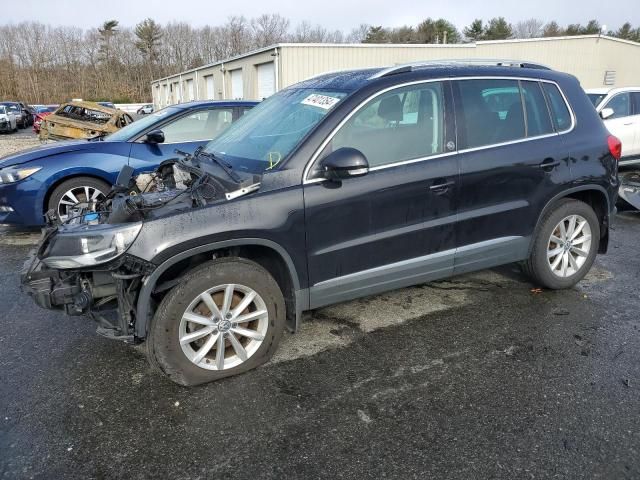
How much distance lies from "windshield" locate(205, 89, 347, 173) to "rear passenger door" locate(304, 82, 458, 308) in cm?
26

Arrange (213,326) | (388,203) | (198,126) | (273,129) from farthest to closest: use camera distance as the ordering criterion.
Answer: (198,126)
(273,129)
(388,203)
(213,326)

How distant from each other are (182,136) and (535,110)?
4279 mm

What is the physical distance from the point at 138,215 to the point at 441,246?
2.13 meters

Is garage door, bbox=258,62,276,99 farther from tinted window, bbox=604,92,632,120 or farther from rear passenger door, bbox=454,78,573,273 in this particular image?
rear passenger door, bbox=454,78,573,273

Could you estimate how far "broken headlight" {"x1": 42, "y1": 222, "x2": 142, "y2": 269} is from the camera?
271 centimetres

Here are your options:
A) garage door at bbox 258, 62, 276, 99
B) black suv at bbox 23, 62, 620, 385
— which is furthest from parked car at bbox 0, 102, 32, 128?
black suv at bbox 23, 62, 620, 385

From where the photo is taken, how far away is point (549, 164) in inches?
155

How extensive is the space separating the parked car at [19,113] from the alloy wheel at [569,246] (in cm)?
3525

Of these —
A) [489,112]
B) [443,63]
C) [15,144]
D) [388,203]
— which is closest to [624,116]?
[489,112]

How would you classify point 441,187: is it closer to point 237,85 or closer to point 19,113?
point 237,85

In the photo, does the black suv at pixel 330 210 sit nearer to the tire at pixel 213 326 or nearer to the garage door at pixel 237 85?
the tire at pixel 213 326

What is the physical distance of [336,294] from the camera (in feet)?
10.9

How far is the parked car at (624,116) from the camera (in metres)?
9.48

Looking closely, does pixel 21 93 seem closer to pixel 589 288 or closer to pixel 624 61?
pixel 624 61
